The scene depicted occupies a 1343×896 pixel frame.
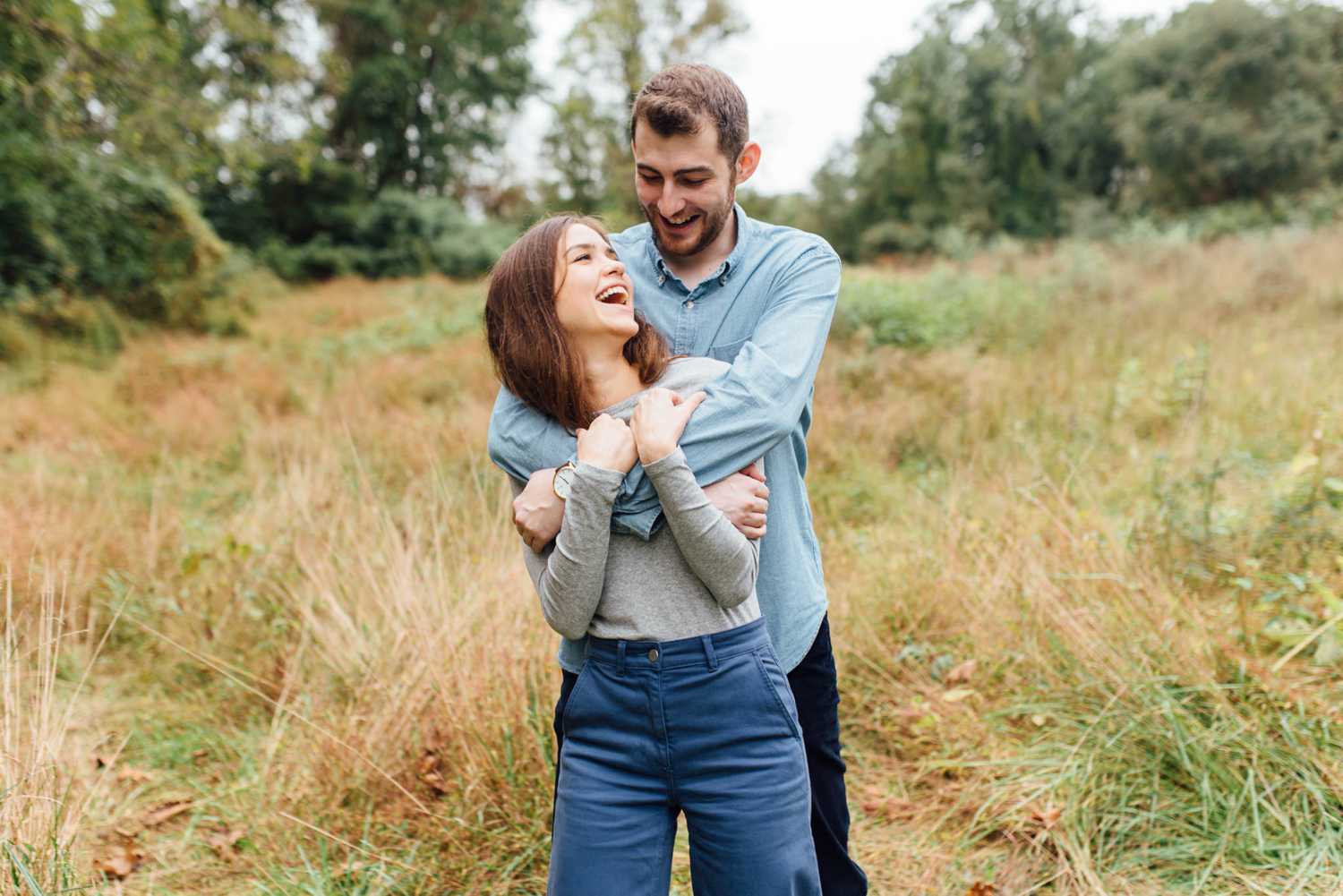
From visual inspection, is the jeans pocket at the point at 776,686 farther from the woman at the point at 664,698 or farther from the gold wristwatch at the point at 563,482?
the gold wristwatch at the point at 563,482

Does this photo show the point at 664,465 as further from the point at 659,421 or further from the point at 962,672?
the point at 962,672

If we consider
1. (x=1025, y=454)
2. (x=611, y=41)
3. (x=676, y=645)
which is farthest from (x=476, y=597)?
(x=611, y=41)

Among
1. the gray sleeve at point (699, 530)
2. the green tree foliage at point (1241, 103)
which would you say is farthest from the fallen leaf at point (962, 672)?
the green tree foliage at point (1241, 103)

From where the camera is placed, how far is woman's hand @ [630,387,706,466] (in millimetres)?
1590

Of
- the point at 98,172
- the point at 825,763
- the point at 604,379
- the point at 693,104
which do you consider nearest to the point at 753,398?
the point at 604,379

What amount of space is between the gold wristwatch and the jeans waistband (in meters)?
0.29

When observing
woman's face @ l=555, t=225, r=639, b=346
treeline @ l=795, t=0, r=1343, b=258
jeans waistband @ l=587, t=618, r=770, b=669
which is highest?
treeline @ l=795, t=0, r=1343, b=258

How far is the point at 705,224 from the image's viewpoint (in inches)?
77.1

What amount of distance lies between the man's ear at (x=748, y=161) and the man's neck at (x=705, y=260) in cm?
9

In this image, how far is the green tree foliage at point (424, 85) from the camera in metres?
27.2

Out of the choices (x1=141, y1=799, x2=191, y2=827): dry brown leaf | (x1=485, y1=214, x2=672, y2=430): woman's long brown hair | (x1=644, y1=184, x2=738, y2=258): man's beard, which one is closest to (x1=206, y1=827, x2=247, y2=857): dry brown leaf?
(x1=141, y1=799, x2=191, y2=827): dry brown leaf

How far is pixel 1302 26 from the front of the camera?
76.0ft

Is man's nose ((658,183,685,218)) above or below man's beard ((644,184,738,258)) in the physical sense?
above

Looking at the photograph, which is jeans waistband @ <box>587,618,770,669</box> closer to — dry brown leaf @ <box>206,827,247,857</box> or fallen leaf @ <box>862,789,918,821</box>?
fallen leaf @ <box>862,789,918,821</box>
